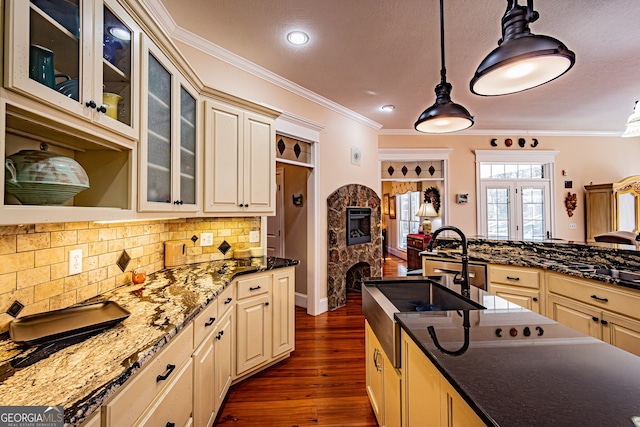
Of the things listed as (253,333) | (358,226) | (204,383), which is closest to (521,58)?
(204,383)

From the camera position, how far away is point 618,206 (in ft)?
16.5

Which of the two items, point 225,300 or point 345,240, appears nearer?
point 225,300

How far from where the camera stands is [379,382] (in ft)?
5.49

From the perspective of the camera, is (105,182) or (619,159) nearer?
(105,182)

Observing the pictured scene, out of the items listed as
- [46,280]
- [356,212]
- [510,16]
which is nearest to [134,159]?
[46,280]

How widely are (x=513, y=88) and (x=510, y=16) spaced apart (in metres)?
0.36

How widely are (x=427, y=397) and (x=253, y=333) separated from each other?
5.07ft

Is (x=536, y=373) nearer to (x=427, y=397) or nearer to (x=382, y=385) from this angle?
(x=427, y=397)

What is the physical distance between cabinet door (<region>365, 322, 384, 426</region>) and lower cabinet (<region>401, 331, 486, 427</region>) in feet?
1.22

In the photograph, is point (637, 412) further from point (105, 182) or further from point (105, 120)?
point (105, 182)

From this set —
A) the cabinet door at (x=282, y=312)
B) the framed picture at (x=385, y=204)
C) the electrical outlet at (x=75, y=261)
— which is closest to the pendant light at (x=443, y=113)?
the cabinet door at (x=282, y=312)

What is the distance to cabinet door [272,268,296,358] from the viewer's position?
2395 millimetres

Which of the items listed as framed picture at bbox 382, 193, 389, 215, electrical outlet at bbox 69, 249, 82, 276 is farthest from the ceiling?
framed picture at bbox 382, 193, 389, 215

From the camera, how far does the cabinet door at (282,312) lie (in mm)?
2395
